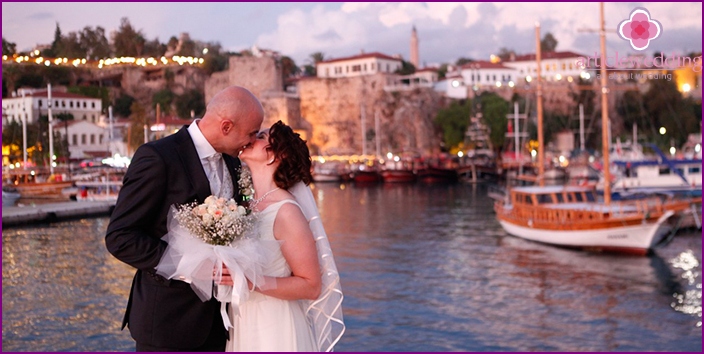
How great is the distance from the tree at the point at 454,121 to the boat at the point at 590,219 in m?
42.0

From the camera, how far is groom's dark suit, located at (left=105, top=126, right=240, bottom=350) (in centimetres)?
296

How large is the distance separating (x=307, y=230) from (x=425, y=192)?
4214 cm

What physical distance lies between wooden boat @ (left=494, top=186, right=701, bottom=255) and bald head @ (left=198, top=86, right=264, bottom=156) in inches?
707

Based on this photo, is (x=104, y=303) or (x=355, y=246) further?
Answer: (x=355, y=246)

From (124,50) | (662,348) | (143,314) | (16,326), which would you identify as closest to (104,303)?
(16,326)

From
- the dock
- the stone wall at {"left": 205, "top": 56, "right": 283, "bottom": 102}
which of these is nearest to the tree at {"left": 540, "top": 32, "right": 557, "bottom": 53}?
the stone wall at {"left": 205, "top": 56, "right": 283, "bottom": 102}

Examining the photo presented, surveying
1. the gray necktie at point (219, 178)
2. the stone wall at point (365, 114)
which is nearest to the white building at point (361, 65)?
the stone wall at point (365, 114)

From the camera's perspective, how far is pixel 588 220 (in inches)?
799

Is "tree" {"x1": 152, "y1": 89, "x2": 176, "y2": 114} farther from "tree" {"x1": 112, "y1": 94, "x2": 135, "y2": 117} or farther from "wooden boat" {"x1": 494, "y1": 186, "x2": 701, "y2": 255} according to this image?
"wooden boat" {"x1": 494, "y1": 186, "x2": 701, "y2": 255}

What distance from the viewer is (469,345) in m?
11.5

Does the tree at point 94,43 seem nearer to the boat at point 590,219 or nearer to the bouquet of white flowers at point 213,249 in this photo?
the boat at point 590,219

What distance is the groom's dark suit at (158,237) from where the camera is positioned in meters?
2.96

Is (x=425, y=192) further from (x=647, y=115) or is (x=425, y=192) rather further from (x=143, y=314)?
(x=143, y=314)

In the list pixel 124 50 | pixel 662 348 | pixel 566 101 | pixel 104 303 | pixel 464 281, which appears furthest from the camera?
pixel 124 50
